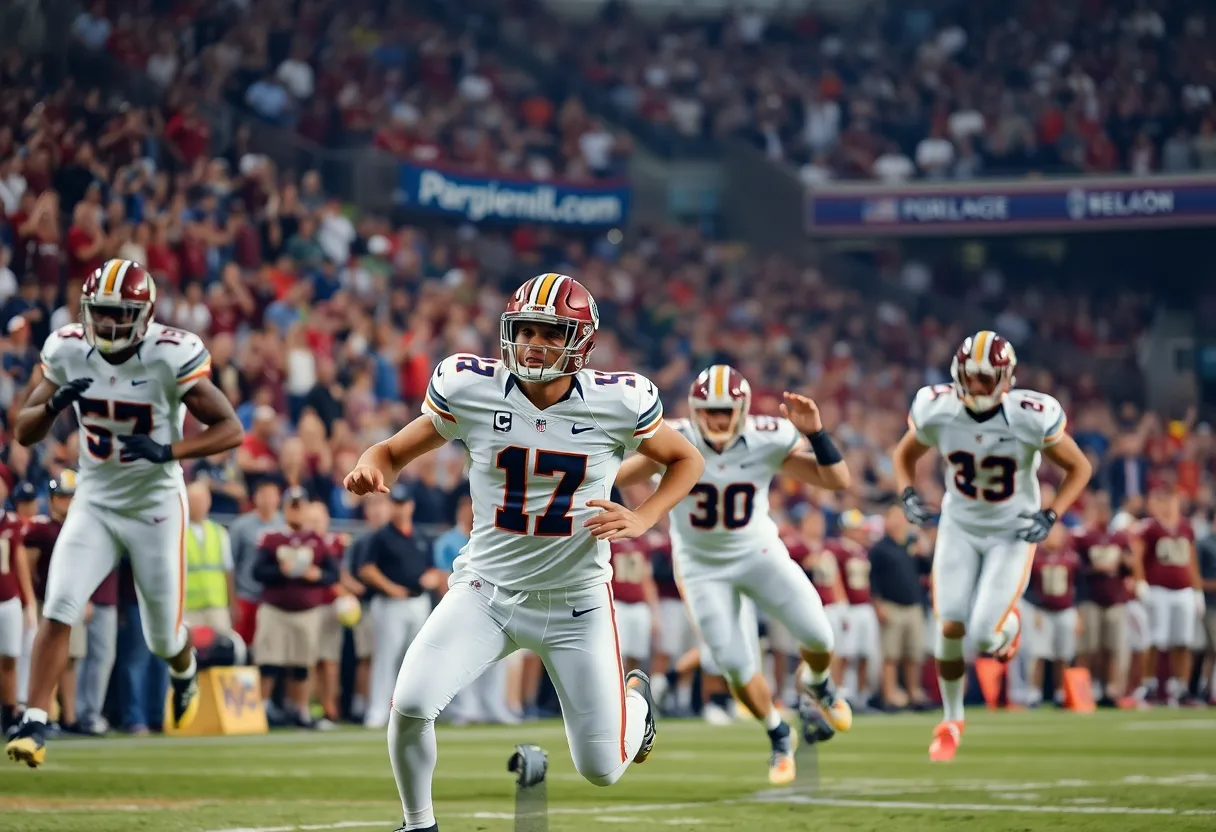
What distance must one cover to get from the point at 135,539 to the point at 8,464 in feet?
16.9

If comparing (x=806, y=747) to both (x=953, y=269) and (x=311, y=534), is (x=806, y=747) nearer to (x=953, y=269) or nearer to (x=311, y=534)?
(x=311, y=534)

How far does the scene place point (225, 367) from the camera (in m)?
16.5

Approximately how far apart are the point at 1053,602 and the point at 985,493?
8.51m

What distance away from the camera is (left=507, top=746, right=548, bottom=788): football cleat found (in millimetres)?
6625

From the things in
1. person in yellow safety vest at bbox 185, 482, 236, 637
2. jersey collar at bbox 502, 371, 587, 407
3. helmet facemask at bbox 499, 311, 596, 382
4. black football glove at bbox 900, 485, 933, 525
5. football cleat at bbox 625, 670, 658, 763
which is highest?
helmet facemask at bbox 499, 311, 596, 382

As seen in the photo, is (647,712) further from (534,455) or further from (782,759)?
(782,759)

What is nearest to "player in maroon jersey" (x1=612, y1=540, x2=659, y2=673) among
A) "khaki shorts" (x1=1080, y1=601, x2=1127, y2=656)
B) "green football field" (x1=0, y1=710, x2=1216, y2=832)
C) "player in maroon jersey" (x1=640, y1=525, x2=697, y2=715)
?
"player in maroon jersey" (x1=640, y1=525, x2=697, y2=715)

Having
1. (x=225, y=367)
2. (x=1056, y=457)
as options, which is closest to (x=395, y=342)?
(x=225, y=367)

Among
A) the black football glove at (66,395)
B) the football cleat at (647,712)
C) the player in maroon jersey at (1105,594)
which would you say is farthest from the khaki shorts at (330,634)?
the player in maroon jersey at (1105,594)

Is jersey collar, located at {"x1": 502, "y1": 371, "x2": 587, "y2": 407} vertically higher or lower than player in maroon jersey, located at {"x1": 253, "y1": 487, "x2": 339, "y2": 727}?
higher

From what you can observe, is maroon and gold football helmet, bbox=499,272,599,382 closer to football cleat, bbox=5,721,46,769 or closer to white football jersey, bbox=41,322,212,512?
white football jersey, bbox=41,322,212,512

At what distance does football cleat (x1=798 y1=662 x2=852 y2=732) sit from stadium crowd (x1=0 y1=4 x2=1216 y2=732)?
17.7ft

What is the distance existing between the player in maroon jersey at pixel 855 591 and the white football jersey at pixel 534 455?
11.8 m

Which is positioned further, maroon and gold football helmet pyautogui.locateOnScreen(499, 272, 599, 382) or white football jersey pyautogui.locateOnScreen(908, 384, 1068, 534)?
white football jersey pyautogui.locateOnScreen(908, 384, 1068, 534)
